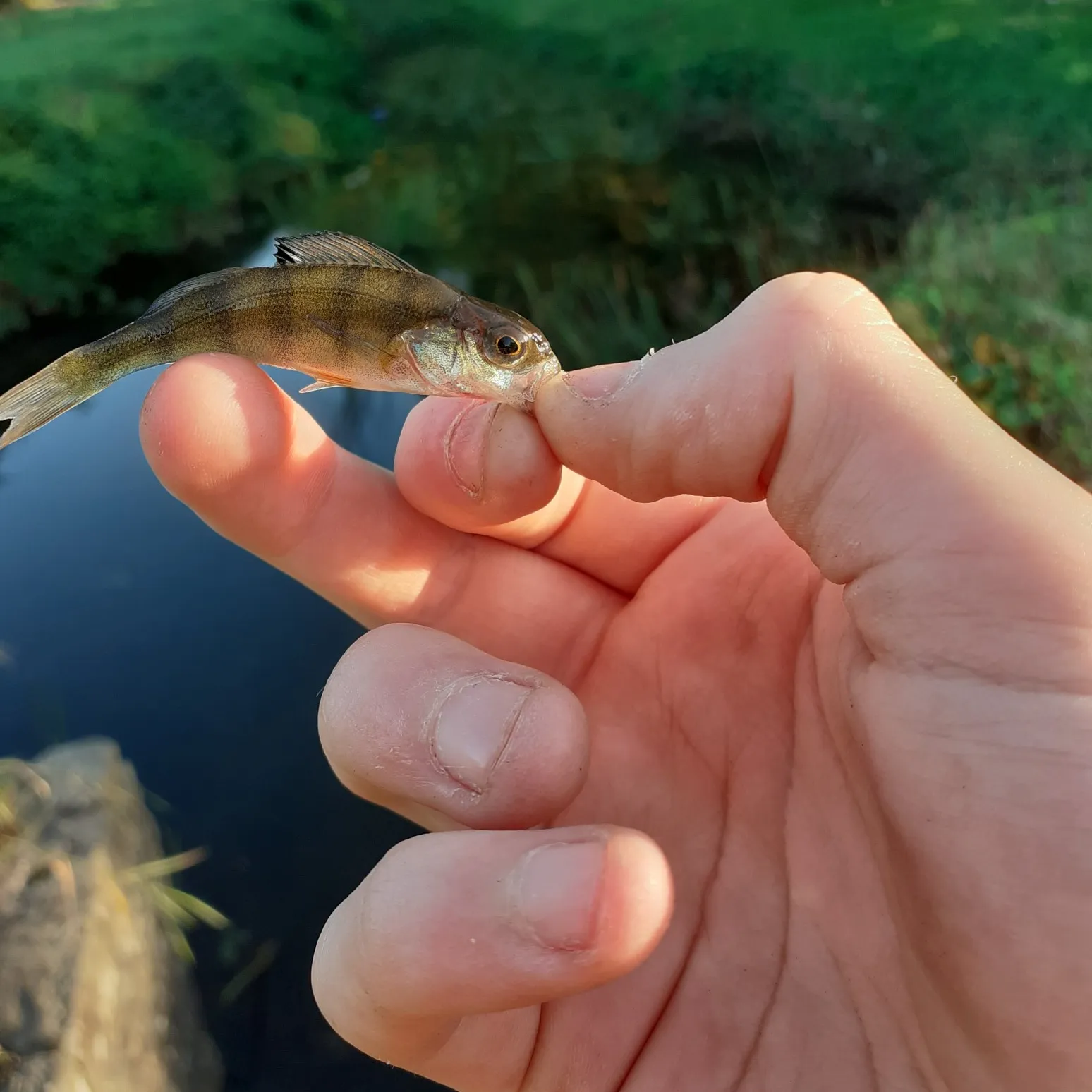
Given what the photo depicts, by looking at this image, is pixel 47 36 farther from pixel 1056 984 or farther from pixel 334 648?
pixel 1056 984

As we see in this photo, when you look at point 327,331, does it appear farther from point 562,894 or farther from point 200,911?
point 200,911

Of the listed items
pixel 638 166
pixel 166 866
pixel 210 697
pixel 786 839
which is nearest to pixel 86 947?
pixel 166 866

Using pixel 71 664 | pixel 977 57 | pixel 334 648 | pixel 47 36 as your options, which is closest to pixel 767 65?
pixel 977 57

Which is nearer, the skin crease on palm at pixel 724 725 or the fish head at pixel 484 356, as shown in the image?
the skin crease on palm at pixel 724 725

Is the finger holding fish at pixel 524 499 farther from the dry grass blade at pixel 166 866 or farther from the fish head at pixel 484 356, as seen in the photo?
the dry grass blade at pixel 166 866

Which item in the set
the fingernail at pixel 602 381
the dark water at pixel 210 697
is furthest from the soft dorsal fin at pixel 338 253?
the dark water at pixel 210 697

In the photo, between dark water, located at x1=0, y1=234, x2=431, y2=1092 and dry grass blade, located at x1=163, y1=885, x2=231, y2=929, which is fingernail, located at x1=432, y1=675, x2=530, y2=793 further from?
dry grass blade, located at x1=163, y1=885, x2=231, y2=929
